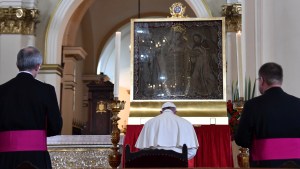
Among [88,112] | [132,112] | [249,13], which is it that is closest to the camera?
[249,13]

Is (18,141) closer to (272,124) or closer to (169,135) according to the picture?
(272,124)

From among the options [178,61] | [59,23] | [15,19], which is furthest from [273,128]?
[59,23]

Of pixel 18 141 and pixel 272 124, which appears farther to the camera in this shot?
pixel 18 141

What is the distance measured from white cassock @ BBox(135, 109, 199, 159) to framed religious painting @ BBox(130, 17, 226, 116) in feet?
9.23

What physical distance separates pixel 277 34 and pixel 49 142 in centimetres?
367

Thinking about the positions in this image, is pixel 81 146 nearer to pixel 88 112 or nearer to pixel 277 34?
pixel 277 34

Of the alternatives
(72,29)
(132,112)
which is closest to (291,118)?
(132,112)

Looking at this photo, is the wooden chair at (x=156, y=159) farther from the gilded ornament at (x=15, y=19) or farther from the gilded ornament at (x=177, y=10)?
the gilded ornament at (x=15, y=19)

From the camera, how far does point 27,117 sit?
438 centimetres

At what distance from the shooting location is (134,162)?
4340 mm

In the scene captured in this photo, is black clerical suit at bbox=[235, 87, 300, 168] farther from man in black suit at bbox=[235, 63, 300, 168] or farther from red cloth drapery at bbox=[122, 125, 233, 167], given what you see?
red cloth drapery at bbox=[122, 125, 233, 167]

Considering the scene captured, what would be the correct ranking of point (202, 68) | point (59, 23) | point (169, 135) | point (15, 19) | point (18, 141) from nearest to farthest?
point (18, 141) < point (169, 135) < point (202, 68) < point (15, 19) < point (59, 23)

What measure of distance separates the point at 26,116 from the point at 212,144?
4611mm

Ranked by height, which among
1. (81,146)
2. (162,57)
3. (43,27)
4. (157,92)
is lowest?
(81,146)
